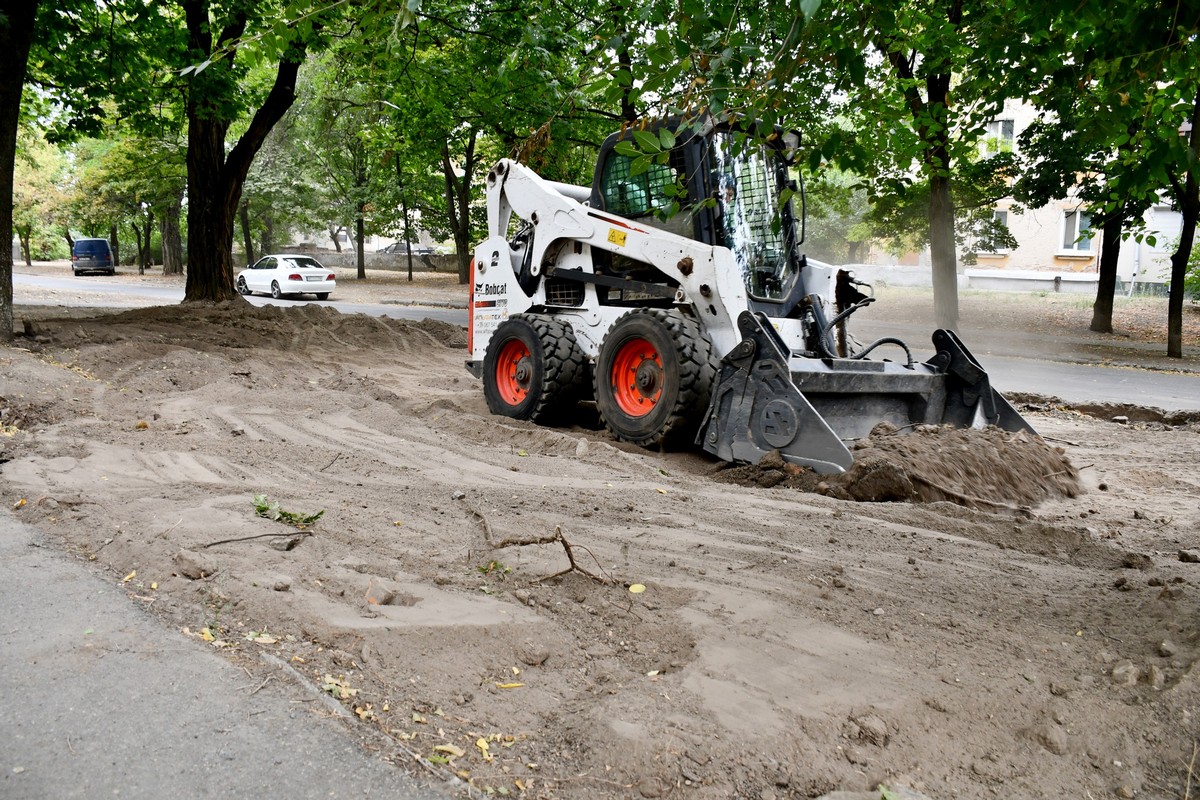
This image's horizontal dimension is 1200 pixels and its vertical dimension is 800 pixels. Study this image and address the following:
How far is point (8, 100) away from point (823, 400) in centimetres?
1029

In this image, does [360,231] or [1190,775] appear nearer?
[1190,775]

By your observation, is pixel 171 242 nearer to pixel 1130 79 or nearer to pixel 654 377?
pixel 654 377

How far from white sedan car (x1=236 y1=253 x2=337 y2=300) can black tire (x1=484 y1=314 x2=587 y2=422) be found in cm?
2329

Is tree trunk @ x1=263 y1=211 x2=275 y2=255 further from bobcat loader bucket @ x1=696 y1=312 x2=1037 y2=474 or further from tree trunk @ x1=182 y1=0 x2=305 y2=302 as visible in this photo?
bobcat loader bucket @ x1=696 y1=312 x2=1037 y2=474

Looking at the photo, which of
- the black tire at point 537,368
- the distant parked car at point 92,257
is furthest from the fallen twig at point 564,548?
the distant parked car at point 92,257

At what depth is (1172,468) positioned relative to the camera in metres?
7.61

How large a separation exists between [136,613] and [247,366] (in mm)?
7650

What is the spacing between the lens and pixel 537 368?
28.3ft

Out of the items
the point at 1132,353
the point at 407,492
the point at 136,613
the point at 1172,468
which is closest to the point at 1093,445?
the point at 1172,468

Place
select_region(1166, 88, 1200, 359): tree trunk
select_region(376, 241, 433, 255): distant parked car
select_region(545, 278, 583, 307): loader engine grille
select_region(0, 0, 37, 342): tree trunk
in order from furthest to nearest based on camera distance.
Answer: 1. select_region(376, 241, 433, 255): distant parked car
2. select_region(1166, 88, 1200, 359): tree trunk
3. select_region(0, 0, 37, 342): tree trunk
4. select_region(545, 278, 583, 307): loader engine grille

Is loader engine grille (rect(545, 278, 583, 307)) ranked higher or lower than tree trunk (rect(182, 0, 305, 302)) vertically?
lower

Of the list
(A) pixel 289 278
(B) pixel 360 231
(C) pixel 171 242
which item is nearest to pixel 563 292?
(A) pixel 289 278

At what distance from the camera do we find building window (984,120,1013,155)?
2112cm

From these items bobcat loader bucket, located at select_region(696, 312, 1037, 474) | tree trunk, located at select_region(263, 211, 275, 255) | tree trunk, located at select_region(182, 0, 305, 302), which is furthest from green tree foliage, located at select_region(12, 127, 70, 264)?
bobcat loader bucket, located at select_region(696, 312, 1037, 474)
